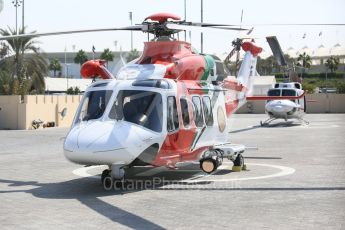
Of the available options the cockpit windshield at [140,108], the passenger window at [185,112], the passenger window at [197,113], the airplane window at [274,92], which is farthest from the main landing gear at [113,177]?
the airplane window at [274,92]

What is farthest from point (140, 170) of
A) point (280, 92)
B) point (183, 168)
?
point (280, 92)

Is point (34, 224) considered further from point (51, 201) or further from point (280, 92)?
point (280, 92)

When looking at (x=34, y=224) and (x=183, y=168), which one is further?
(x=183, y=168)

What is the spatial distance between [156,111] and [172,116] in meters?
0.53

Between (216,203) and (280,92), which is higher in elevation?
(280,92)

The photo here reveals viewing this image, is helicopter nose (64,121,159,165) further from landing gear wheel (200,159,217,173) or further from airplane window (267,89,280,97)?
airplane window (267,89,280,97)

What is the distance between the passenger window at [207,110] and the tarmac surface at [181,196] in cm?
127

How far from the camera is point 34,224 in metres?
7.65

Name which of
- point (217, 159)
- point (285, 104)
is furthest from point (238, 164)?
point (285, 104)

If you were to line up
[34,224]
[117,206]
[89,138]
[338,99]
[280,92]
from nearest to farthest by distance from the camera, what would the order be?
[34,224], [117,206], [89,138], [280,92], [338,99]

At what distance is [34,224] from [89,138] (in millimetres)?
2302

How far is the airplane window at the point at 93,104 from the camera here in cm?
1038

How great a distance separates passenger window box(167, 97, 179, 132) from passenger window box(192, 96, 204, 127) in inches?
35.7

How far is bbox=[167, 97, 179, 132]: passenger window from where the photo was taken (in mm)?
10779
